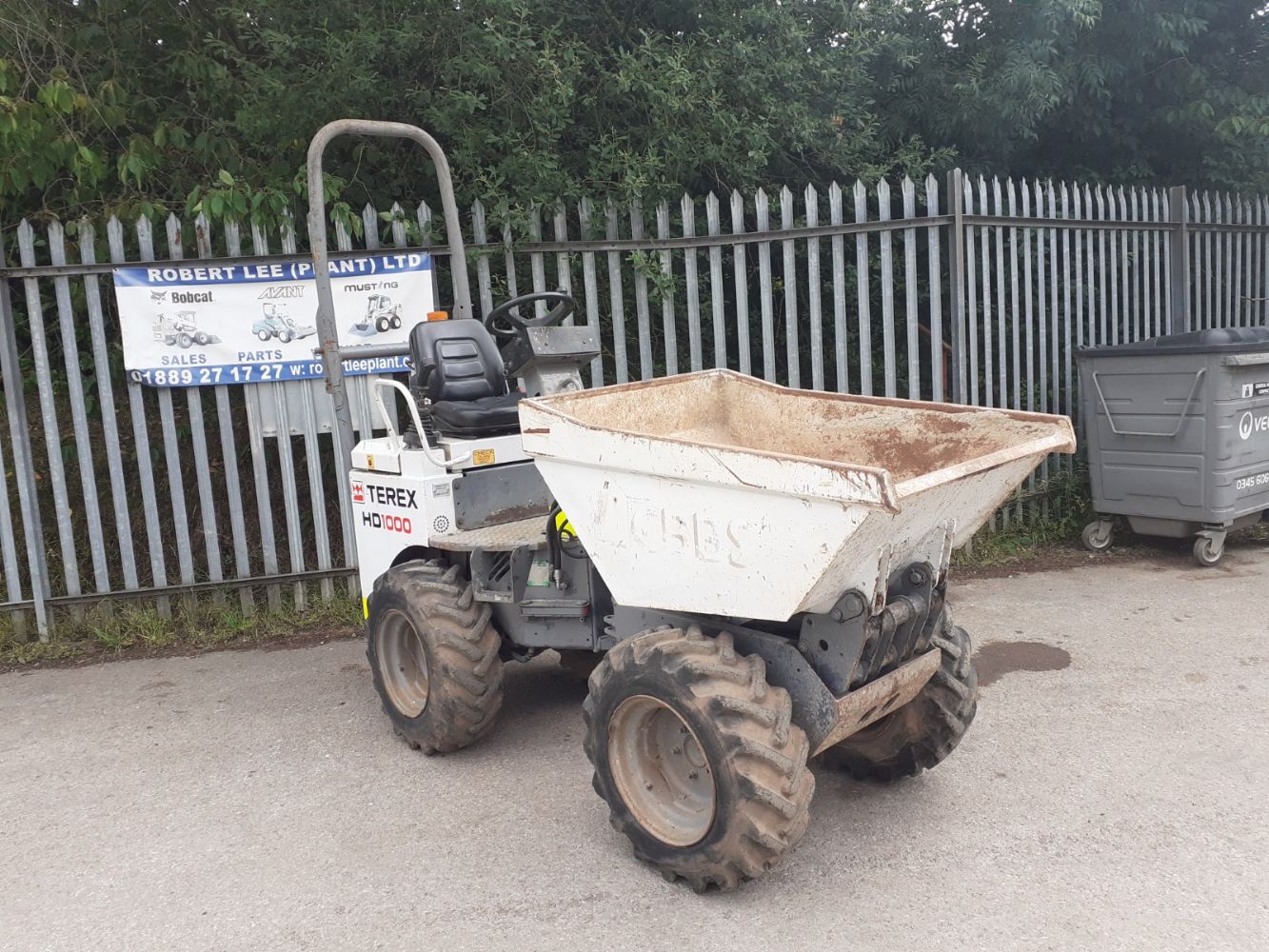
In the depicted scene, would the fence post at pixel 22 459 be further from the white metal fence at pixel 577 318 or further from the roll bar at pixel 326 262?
the roll bar at pixel 326 262

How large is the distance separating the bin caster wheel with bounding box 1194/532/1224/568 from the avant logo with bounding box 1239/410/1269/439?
662 mm

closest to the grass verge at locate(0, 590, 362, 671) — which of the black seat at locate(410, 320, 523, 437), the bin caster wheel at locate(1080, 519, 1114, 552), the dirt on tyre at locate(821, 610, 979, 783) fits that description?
the black seat at locate(410, 320, 523, 437)

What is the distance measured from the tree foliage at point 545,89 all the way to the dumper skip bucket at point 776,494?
3.39m

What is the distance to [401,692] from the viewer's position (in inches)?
183

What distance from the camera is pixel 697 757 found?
3.43 m

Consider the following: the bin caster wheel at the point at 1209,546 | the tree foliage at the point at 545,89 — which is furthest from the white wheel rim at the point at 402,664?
the bin caster wheel at the point at 1209,546

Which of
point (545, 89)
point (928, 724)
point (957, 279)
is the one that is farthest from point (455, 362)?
point (957, 279)

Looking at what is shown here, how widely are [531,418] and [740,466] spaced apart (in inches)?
34.1

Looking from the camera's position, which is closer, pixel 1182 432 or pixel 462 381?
pixel 462 381

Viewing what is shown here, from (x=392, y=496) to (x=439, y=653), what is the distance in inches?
32.2

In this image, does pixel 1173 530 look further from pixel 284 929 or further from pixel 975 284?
pixel 284 929

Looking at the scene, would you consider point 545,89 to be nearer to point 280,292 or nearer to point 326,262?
point 280,292

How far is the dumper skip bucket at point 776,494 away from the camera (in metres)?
2.88

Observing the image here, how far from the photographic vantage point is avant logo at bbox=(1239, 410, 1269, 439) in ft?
21.9
